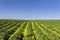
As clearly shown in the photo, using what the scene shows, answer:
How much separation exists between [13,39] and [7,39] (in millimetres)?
1676

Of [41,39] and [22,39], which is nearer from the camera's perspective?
[41,39]

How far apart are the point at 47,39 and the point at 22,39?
11.8ft

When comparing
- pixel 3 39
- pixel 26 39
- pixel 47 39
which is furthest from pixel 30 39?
pixel 3 39

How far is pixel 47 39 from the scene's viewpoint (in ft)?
67.8

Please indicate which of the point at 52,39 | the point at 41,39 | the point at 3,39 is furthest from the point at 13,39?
the point at 52,39

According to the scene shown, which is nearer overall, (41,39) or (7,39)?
(41,39)

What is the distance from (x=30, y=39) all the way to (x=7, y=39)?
11.0 ft

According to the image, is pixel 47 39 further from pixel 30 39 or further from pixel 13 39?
pixel 13 39

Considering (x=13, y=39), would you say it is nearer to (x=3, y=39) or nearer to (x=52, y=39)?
(x=3, y=39)

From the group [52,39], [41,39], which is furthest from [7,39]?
[52,39]

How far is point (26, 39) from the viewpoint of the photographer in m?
20.6

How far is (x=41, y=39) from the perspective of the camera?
65.5 feet

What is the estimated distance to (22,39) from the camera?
21422 mm

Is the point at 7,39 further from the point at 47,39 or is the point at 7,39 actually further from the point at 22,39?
the point at 47,39
